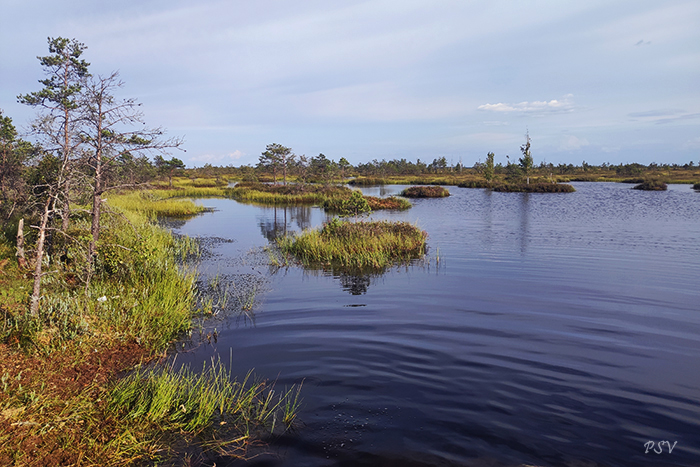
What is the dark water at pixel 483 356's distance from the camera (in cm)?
546

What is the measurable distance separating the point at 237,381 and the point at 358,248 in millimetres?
11300

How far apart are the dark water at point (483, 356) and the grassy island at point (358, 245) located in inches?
54.0

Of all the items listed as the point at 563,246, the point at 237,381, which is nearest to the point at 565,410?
the point at 237,381

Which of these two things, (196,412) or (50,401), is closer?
(50,401)

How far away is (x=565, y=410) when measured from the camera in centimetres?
625

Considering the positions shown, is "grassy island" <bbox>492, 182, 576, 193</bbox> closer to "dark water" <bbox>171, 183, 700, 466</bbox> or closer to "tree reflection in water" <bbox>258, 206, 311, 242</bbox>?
Answer: "tree reflection in water" <bbox>258, 206, 311, 242</bbox>

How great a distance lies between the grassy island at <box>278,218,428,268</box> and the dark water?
1373mm

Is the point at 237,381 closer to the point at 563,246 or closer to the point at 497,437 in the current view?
the point at 497,437

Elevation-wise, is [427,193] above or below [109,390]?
above

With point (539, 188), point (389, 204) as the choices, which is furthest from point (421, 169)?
point (389, 204)

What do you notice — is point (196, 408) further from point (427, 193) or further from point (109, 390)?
point (427, 193)

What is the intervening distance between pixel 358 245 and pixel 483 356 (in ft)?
33.8

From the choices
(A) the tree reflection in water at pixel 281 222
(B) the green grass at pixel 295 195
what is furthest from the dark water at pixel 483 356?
(B) the green grass at pixel 295 195

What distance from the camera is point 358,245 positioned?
1809 centimetres
